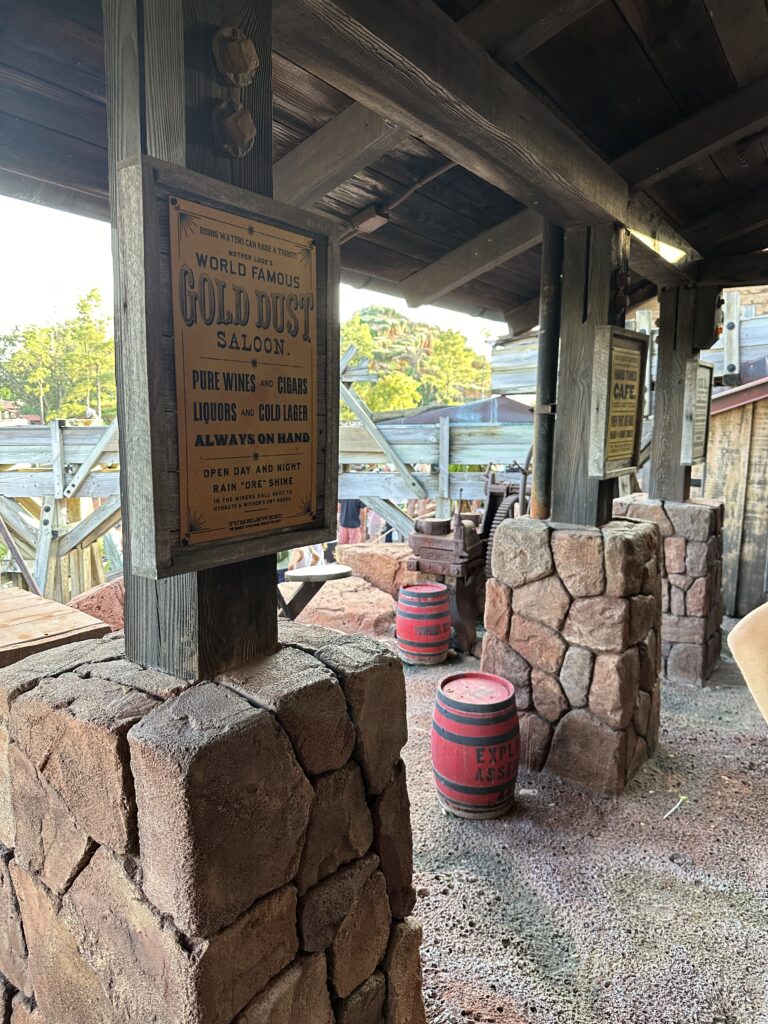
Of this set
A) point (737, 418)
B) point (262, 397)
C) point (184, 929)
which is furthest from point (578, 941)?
point (737, 418)

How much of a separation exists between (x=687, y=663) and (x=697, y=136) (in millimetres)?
3514

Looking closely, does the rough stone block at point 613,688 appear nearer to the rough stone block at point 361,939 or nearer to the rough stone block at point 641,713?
the rough stone block at point 641,713

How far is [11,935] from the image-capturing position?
150cm

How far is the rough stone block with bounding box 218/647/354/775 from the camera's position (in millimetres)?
1271

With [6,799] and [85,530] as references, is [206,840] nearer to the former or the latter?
[6,799]

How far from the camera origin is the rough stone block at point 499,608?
3422mm

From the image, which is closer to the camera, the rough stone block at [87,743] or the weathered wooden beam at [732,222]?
the rough stone block at [87,743]

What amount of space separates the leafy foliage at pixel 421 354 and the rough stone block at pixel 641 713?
812 inches

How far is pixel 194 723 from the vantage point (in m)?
1.16

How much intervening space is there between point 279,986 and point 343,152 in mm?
2256

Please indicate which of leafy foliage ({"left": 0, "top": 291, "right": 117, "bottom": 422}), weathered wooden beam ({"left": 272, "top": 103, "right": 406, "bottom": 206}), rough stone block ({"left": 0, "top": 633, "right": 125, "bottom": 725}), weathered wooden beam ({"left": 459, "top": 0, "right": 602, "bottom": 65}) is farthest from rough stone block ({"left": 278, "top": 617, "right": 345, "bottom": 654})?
leafy foliage ({"left": 0, "top": 291, "right": 117, "bottom": 422})

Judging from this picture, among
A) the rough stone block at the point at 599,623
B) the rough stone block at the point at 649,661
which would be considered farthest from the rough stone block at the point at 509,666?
the rough stone block at the point at 649,661

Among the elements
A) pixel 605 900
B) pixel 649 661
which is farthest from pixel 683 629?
pixel 605 900

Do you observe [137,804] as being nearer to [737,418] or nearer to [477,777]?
[477,777]
